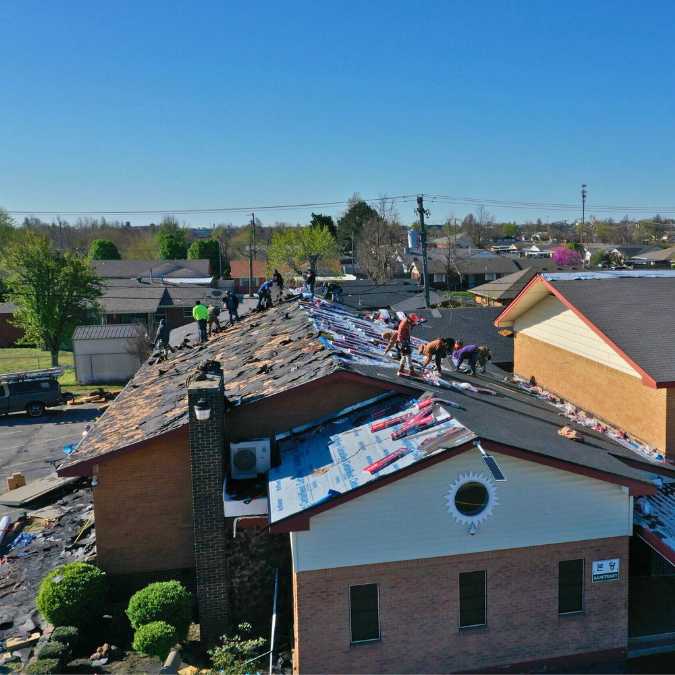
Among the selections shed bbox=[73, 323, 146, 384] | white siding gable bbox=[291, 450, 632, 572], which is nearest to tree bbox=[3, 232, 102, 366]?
shed bbox=[73, 323, 146, 384]

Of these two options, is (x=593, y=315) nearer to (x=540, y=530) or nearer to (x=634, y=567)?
(x=634, y=567)

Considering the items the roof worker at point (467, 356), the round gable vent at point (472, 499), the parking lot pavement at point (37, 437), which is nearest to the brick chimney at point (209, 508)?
the round gable vent at point (472, 499)

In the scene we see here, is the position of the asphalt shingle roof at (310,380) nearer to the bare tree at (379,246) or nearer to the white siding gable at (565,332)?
the white siding gable at (565,332)

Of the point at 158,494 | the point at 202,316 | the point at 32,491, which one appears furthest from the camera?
the point at 202,316

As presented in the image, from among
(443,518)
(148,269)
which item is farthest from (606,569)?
(148,269)

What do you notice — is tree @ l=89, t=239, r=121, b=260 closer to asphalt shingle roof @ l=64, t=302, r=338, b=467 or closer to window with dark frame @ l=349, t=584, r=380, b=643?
asphalt shingle roof @ l=64, t=302, r=338, b=467

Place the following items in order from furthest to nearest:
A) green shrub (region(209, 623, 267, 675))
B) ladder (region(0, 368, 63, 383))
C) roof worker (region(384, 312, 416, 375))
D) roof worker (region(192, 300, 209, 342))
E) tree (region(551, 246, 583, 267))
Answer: tree (region(551, 246, 583, 267)), ladder (region(0, 368, 63, 383)), roof worker (region(192, 300, 209, 342)), roof worker (region(384, 312, 416, 375)), green shrub (region(209, 623, 267, 675))

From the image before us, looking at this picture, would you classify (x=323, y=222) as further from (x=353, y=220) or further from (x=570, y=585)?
(x=570, y=585)
